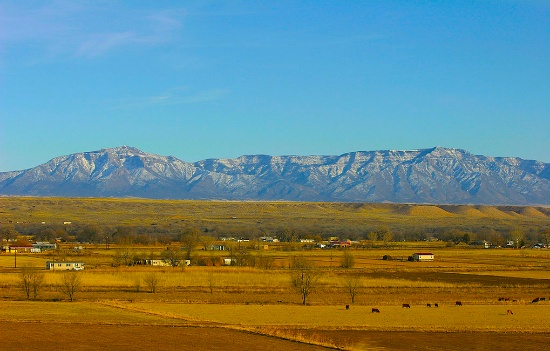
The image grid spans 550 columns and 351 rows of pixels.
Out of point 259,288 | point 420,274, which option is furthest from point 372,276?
point 259,288

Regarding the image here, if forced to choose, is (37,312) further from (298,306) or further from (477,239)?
(477,239)

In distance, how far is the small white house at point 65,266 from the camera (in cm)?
8194

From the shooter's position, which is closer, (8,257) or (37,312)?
(37,312)

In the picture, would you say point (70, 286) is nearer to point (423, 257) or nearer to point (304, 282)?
point (304, 282)

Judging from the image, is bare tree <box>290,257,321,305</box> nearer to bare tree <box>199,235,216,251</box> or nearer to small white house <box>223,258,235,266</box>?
small white house <box>223,258,235,266</box>

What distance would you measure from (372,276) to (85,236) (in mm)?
79513

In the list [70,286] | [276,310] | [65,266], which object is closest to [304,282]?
[276,310]

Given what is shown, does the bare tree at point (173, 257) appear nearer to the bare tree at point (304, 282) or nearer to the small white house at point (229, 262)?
the small white house at point (229, 262)

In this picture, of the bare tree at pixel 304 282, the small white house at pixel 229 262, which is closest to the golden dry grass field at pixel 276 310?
the bare tree at pixel 304 282

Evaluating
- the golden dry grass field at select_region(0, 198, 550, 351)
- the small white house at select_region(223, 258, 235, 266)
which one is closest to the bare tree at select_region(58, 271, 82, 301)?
the golden dry grass field at select_region(0, 198, 550, 351)

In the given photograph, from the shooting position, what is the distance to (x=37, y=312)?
157 feet

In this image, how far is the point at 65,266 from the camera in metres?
83.4

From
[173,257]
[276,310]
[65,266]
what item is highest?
[173,257]

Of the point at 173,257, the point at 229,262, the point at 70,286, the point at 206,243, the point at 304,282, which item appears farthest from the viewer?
the point at 206,243
